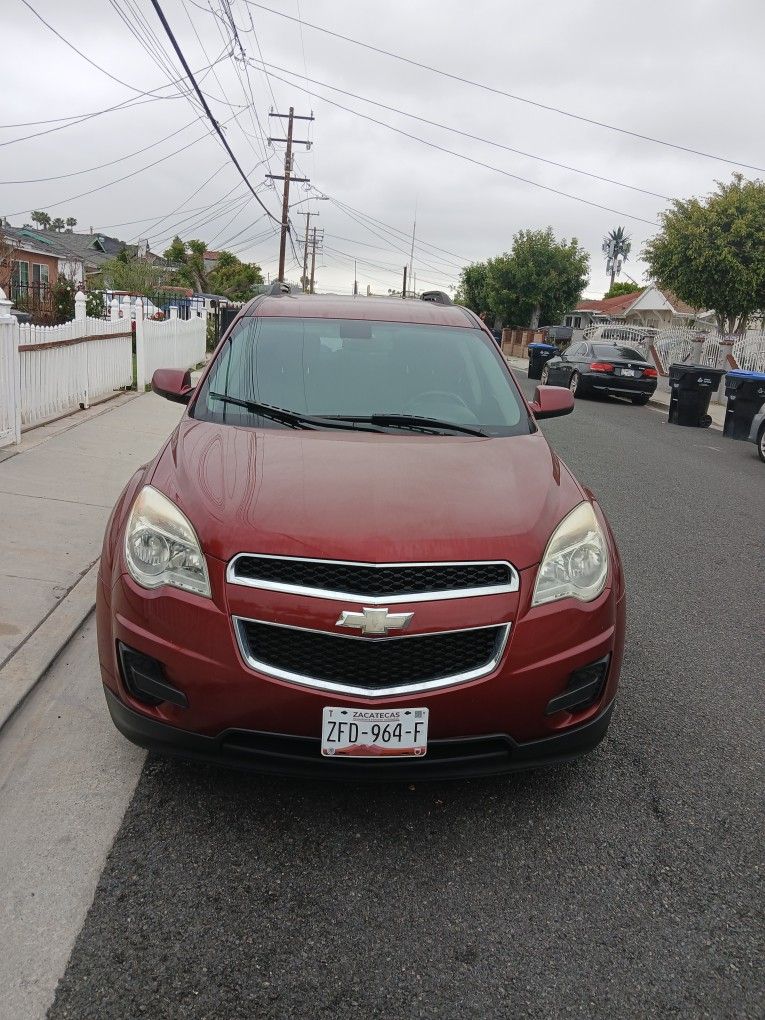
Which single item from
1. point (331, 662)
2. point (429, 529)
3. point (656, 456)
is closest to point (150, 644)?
point (331, 662)

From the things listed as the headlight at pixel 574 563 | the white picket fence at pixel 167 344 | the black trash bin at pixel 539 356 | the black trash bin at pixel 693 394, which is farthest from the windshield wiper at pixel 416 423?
the black trash bin at pixel 539 356

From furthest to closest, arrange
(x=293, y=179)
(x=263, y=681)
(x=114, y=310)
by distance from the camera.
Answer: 1. (x=293, y=179)
2. (x=114, y=310)
3. (x=263, y=681)


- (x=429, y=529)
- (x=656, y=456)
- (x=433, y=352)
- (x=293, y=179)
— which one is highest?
(x=293, y=179)

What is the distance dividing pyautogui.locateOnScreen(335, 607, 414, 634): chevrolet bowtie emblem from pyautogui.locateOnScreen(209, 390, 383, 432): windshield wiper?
125 centimetres

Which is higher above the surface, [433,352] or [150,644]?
[433,352]

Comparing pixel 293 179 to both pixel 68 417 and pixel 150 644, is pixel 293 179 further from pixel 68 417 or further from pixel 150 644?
pixel 150 644

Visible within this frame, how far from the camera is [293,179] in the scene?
145ft

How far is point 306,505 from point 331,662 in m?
0.52

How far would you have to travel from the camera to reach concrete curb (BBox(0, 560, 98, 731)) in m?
3.48

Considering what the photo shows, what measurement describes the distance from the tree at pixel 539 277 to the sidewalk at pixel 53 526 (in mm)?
48146

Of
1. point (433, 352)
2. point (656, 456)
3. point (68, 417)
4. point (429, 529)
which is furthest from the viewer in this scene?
point (656, 456)

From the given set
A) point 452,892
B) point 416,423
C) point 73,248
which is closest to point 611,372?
point 416,423

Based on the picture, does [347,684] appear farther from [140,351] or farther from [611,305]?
[611,305]

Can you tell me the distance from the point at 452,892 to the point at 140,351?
40.5 ft
